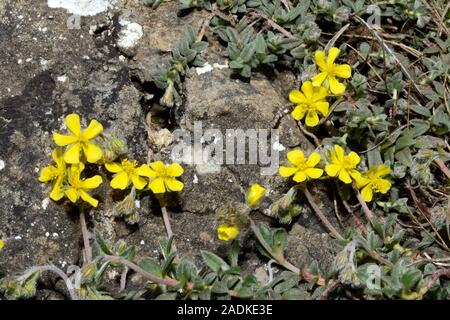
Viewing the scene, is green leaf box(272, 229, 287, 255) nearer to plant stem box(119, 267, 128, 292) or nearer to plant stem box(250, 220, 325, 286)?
plant stem box(250, 220, 325, 286)

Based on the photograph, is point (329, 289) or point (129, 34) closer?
point (329, 289)

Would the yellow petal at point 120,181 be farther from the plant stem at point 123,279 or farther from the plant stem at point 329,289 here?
the plant stem at point 329,289

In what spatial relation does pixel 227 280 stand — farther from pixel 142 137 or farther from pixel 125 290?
pixel 142 137

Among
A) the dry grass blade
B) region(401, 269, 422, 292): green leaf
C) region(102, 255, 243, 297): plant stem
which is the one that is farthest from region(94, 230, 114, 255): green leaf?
the dry grass blade

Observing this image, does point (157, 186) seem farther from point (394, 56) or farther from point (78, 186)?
point (394, 56)

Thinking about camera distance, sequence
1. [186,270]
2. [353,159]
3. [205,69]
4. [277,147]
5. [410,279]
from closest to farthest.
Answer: [410,279] → [186,270] → [353,159] → [277,147] → [205,69]

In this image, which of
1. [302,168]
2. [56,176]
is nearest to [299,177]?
[302,168]
